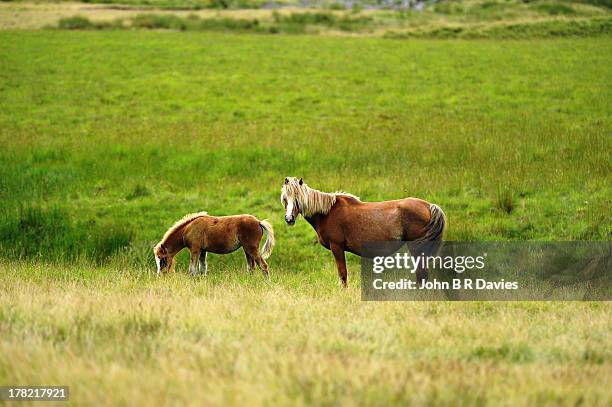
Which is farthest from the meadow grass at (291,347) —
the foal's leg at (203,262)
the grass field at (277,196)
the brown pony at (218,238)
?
the foal's leg at (203,262)

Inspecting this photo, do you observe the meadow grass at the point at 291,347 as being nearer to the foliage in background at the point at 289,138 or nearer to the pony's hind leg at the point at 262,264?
the pony's hind leg at the point at 262,264

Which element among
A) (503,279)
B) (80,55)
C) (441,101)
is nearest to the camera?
(503,279)

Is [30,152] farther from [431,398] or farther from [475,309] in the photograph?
[431,398]

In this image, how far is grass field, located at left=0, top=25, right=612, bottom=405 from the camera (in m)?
5.82

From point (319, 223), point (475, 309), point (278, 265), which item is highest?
point (319, 223)

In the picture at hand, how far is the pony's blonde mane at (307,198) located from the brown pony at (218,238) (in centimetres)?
148

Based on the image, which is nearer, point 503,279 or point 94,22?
point 503,279

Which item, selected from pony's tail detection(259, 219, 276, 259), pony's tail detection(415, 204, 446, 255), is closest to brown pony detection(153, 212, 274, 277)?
pony's tail detection(259, 219, 276, 259)

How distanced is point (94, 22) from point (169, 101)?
2307cm

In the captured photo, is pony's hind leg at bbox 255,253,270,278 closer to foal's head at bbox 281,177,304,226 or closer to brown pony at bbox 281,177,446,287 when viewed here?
brown pony at bbox 281,177,446,287

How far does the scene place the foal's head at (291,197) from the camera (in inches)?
363

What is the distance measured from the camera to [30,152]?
758 inches

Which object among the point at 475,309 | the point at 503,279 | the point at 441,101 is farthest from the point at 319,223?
the point at 441,101

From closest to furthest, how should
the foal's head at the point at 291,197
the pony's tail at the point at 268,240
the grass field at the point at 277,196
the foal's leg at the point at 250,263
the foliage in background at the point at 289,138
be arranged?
1. the grass field at the point at 277,196
2. the foal's head at the point at 291,197
3. the pony's tail at the point at 268,240
4. the foal's leg at the point at 250,263
5. the foliage in background at the point at 289,138
